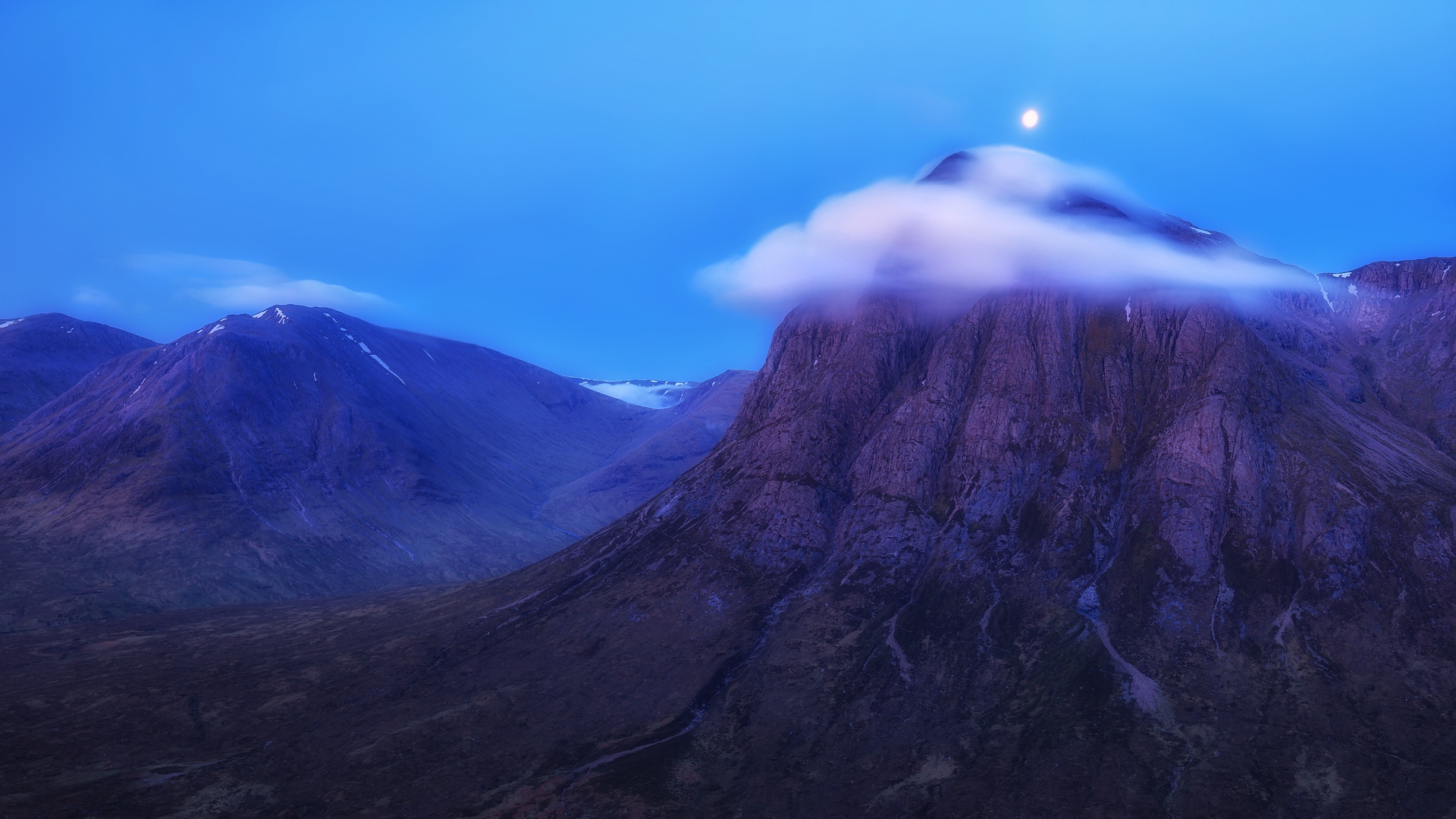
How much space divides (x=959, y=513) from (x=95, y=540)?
174363 millimetres

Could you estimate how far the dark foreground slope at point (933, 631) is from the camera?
75188mm

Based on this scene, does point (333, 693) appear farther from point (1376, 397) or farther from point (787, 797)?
point (1376, 397)

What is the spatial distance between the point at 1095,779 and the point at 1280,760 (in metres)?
16.5

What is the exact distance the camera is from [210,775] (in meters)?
79.9

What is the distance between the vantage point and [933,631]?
329ft

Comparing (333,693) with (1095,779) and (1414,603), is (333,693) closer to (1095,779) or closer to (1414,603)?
(1095,779)

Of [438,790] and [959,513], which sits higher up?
[959,513]

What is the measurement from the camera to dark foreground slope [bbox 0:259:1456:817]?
2960 inches

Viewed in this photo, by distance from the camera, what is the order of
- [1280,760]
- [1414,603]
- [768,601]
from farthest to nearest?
[768,601] → [1414,603] → [1280,760]

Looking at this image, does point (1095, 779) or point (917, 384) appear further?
point (917, 384)

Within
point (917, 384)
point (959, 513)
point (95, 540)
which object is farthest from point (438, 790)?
point (95, 540)

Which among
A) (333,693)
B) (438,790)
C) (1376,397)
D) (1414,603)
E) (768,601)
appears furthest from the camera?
(1376,397)

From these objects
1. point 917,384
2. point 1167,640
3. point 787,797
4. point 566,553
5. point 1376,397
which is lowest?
point 787,797

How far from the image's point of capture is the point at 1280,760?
71.9 metres
